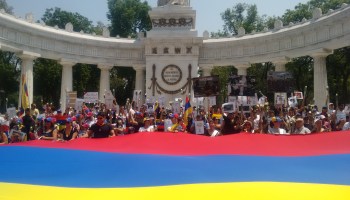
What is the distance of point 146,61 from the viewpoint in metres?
47.1

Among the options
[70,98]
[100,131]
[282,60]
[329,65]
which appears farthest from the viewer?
[329,65]

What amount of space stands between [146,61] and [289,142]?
35006 millimetres

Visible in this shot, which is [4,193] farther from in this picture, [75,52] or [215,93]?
[75,52]

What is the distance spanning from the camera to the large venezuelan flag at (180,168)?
779 centimetres

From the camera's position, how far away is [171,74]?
46031 mm

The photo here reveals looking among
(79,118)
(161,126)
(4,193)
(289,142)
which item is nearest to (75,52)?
(79,118)

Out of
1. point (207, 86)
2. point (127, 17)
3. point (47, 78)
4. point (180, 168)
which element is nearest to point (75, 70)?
point (47, 78)

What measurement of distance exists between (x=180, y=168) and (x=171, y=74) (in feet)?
119

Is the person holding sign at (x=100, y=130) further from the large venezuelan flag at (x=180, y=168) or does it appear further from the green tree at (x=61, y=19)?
the green tree at (x=61, y=19)

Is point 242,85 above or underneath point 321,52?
underneath

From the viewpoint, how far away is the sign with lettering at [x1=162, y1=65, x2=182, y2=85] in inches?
1807

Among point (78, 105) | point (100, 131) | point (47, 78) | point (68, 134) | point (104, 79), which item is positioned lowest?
point (68, 134)

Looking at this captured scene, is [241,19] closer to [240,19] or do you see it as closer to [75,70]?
[240,19]

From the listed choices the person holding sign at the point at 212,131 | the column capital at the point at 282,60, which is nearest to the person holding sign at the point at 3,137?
the person holding sign at the point at 212,131
